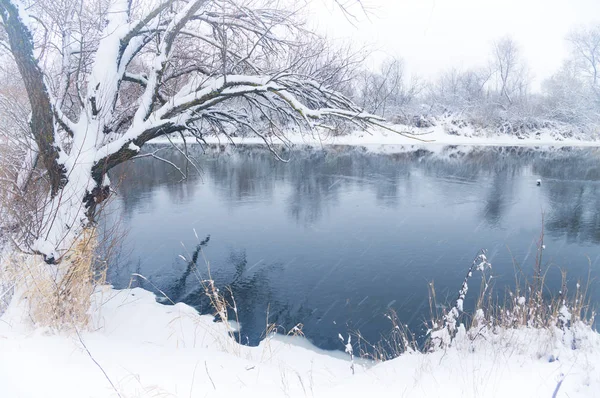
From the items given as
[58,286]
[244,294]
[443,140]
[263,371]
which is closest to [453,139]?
[443,140]

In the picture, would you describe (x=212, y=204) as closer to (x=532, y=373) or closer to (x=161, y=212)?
(x=161, y=212)

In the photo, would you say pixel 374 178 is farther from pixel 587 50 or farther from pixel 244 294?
pixel 587 50

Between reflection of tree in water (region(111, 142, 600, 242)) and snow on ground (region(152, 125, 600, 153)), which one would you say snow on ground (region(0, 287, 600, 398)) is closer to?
reflection of tree in water (region(111, 142, 600, 242))

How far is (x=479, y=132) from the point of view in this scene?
40.6 m

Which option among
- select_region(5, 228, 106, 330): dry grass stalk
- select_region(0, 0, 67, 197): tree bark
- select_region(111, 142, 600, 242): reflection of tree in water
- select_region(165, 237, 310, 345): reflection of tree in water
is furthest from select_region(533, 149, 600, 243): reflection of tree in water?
select_region(0, 0, 67, 197): tree bark

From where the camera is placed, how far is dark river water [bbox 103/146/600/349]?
22.0 feet

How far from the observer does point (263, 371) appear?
11.5 ft

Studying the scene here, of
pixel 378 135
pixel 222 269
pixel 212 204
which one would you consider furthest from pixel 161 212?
pixel 378 135

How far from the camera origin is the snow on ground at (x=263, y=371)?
2.78 meters

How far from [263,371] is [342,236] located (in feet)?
21.9

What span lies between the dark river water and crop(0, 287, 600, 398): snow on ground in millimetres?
1868

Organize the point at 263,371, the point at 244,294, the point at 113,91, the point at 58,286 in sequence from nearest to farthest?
1. the point at 263,371
2. the point at 58,286
3. the point at 113,91
4. the point at 244,294

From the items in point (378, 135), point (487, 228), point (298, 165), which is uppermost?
point (378, 135)

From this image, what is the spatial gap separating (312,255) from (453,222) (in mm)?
4692
